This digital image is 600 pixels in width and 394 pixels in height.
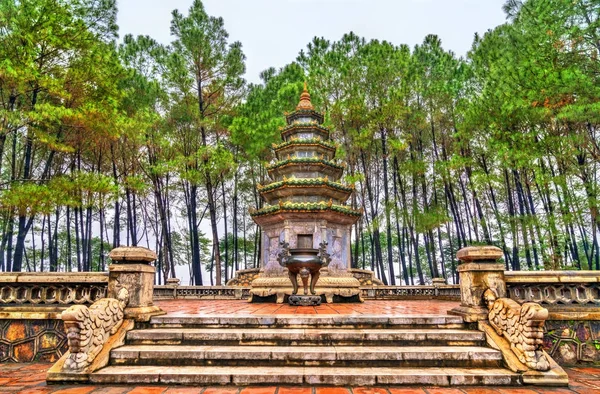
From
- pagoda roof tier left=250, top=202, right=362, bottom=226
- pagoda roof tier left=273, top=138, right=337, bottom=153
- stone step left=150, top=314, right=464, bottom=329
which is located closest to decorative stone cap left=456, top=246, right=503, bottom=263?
stone step left=150, top=314, right=464, bottom=329

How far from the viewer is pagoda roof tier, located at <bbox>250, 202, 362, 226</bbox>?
10.2m

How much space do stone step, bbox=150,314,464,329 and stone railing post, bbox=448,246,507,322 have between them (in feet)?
0.81

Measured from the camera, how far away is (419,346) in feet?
14.0

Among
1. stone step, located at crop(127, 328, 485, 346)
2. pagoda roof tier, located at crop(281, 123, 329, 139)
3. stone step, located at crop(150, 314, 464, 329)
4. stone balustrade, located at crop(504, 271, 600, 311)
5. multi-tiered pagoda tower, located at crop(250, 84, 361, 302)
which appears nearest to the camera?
stone step, located at crop(127, 328, 485, 346)

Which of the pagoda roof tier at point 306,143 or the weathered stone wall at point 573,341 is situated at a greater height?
the pagoda roof tier at point 306,143

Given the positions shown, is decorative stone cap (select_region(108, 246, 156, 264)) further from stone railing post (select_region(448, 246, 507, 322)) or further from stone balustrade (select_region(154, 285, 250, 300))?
stone balustrade (select_region(154, 285, 250, 300))

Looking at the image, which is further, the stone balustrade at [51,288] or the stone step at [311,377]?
the stone balustrade at [51,288]

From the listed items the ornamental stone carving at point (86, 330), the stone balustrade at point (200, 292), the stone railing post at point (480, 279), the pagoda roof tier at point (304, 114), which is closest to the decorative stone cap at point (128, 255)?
the ornamental stone carving at point (86, 330)

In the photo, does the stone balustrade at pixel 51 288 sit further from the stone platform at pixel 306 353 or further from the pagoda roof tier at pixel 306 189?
the pagoda roof tier at pixel 306 189

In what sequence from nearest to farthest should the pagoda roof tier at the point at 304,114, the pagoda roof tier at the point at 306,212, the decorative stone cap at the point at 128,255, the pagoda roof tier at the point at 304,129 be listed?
the decorative stone cap at the point at 128,255, the pagoda roof tier at the point at 306,212, the pagoda roof tier at the point at 304,129, the pagoda roof tier at the point at 304,114

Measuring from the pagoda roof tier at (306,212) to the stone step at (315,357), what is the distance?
6.26 m

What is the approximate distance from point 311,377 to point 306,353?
0.40 meters

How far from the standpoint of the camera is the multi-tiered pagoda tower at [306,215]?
32.6 feet

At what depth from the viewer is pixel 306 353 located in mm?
3988
